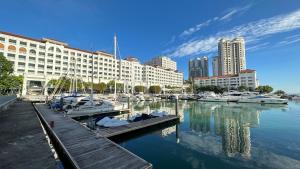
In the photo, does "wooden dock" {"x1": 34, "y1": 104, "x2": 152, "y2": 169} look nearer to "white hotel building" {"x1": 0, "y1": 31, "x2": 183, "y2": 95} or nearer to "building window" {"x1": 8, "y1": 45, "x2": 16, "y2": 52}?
"white hotel building" {"x1": 0, "y1": 31, "x2": 183, "y2": 95}

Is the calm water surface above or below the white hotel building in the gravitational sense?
below

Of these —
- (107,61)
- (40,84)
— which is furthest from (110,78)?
(40,84)

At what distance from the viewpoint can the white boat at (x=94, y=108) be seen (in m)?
24.8

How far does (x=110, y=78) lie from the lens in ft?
361

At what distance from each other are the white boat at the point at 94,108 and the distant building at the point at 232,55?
173 meters

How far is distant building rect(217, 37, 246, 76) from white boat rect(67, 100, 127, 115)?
172741 mm

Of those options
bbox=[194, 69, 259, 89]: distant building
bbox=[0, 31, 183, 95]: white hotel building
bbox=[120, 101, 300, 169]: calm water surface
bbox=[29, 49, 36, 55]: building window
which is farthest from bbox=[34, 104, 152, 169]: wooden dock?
bbox=[194, 69, 259, 89]: distant building

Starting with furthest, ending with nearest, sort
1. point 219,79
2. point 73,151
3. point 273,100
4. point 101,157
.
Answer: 1. point 219,79
2. point 273,100
3. point 73,151
4. point 101,157

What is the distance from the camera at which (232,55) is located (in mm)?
173125

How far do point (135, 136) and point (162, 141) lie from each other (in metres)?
2.94

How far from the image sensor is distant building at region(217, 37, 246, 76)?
16962 centimetres

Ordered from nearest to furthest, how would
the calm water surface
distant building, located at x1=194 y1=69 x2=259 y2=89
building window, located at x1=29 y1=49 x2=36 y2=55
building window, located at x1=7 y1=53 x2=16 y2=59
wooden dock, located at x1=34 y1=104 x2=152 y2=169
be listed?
1. wooden dock, located at x1=34 y1=104 x2=152 y2=169
2. the calm water surface
3. building window, located at x1=7 y1=53 x2=16 y2=59
4. building window, located at x1=29 y1=49 x2=36 y2=55
5. distant building, located at x1=194 y1=69 x2=259 y2=89

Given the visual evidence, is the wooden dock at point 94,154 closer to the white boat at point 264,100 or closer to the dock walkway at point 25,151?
the dock walkway at point 25,151

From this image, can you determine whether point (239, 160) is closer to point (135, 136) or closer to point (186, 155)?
point (186, 155)
